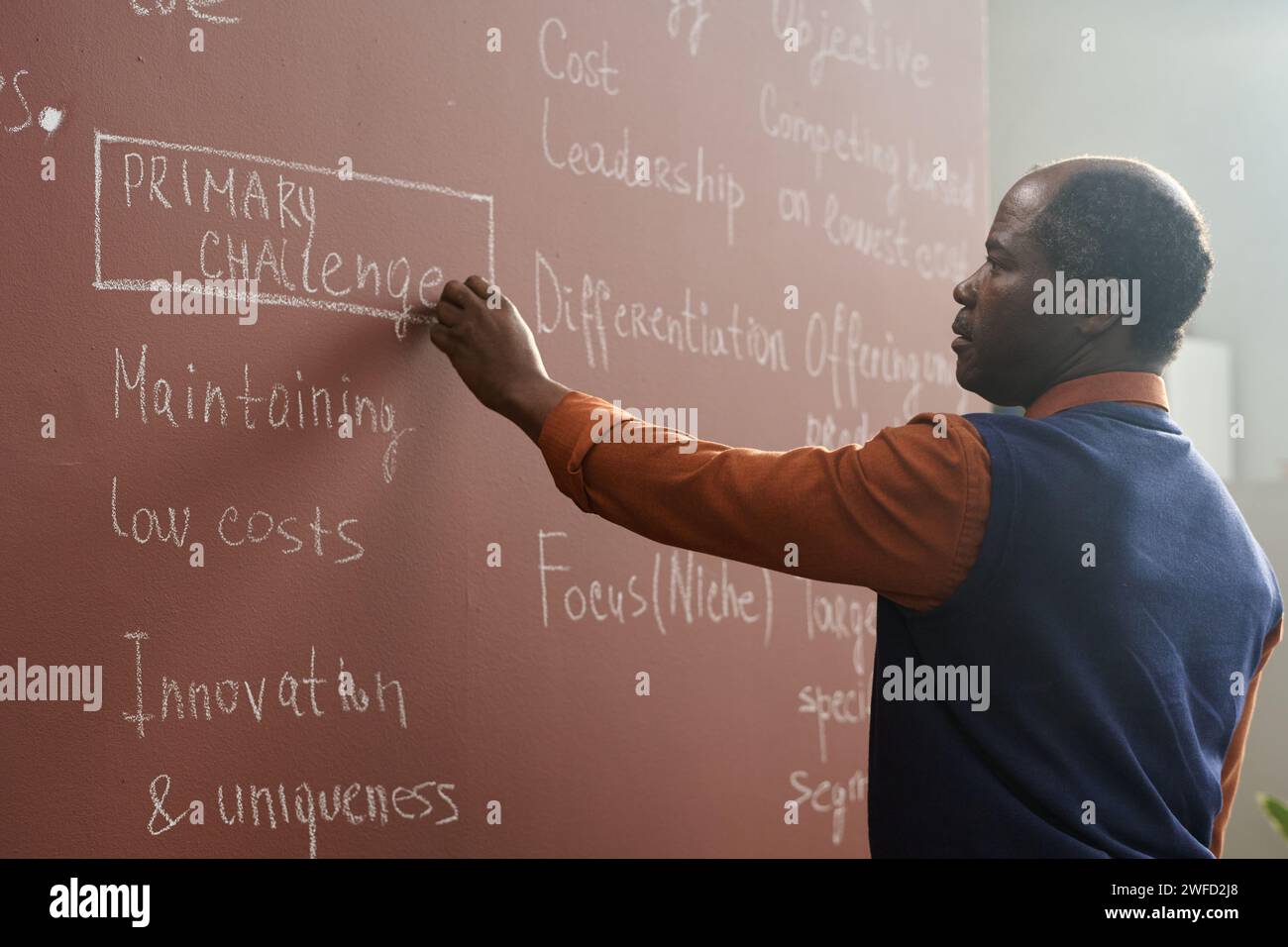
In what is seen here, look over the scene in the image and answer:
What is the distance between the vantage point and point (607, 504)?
4.57ft

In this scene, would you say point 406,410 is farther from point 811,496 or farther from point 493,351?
point 811,496

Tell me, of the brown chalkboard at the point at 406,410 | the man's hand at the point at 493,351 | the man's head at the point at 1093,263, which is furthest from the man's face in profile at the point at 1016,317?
the brown chalkboard at the point at 406,410

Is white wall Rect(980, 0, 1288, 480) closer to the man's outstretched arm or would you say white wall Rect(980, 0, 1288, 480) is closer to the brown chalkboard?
the brown chalkboard

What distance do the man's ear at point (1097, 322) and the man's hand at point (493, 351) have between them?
2.02 ft

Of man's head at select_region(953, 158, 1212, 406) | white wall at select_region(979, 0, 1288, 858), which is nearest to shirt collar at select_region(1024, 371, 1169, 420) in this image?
man's head at select_region(953, 158, 1212, 406)

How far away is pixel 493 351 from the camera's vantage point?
160 cm

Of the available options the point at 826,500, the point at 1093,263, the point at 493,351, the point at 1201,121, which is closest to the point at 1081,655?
the point at 826,500

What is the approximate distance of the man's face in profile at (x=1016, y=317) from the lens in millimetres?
1407

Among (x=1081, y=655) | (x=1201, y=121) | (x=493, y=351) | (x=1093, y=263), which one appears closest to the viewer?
(x=1081, y=655)

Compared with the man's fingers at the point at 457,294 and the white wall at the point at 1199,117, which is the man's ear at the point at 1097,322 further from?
the white wall at the point at 1199,117

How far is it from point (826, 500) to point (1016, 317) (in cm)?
35

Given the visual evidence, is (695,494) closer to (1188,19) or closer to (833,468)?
(833,468)
